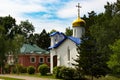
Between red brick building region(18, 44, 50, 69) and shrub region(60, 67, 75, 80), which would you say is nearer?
shrub region(60, 67, 75, 80)

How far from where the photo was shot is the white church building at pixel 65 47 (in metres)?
54.1

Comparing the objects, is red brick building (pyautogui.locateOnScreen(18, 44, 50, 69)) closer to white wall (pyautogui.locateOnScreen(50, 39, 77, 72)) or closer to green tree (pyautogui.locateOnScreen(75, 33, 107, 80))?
white wall (pyautogui.locateOnScreen(50, 39, 77, 72))

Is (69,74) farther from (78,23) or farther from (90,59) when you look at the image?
(78,23)

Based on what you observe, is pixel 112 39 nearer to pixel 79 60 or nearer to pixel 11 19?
pixel 79 60

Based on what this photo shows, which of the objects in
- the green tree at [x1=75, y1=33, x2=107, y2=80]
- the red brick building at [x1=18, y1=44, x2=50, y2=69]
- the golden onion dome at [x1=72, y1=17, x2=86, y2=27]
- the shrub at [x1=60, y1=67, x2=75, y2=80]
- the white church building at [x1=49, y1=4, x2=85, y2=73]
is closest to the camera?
the green tree at [x1=75, y1=33, x2=107, y2=80]

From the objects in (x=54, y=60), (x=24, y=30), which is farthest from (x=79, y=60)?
(x=24, y=30)

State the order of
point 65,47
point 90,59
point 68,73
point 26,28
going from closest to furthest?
point 90,59, point 68,73, point 65,47, point 26,28

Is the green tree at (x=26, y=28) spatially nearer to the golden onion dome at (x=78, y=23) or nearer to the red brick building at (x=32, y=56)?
the red brick building at (x=32, y=56)

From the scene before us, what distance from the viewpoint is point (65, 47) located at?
55562 mm

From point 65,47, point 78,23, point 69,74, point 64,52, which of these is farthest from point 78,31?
point 69,74

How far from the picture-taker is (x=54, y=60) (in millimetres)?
58406

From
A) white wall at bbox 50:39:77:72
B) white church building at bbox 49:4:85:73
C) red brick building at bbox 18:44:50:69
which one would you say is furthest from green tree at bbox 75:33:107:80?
red brick building at bbox 18:44:50:69

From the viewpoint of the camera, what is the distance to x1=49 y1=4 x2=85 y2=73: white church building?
54103mm

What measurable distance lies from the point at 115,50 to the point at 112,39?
1013 cm
